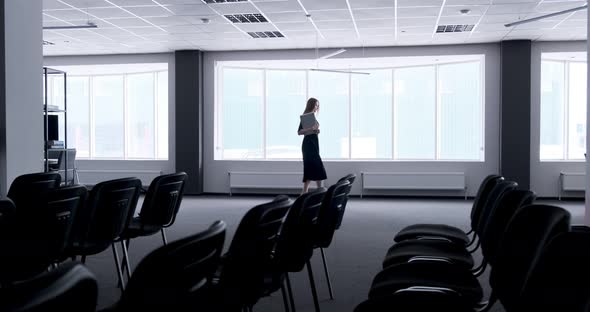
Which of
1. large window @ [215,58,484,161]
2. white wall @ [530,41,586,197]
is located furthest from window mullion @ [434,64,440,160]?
white wall @ [530,41,586,197]

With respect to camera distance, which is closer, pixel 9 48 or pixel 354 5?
pixel 9 48

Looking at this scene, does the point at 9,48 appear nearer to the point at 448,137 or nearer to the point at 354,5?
the point at 354,5

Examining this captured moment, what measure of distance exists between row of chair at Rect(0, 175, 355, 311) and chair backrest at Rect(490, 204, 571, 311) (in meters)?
0.86

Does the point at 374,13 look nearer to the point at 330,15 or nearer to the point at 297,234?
the point at 330,15

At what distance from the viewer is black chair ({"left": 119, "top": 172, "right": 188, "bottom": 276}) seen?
3629mm

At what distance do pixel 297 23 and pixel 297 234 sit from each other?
21.0 feet

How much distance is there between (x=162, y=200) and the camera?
12.3 feet

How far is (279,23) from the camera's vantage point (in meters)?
8.38

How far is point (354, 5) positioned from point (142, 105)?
20.5ft

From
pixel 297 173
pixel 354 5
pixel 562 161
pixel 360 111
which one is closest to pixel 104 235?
pixel 354 5

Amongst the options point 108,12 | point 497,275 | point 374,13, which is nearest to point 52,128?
point 108,12

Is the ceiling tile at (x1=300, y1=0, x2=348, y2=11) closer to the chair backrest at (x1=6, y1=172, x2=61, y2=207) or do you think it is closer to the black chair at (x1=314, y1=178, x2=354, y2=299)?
the black chair at (x1=314, y1=178, x2=354, y2=299)

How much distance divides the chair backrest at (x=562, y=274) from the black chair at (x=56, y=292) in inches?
46.9

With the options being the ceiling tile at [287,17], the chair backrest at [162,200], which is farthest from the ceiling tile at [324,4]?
the chair backrest at [162,200]
